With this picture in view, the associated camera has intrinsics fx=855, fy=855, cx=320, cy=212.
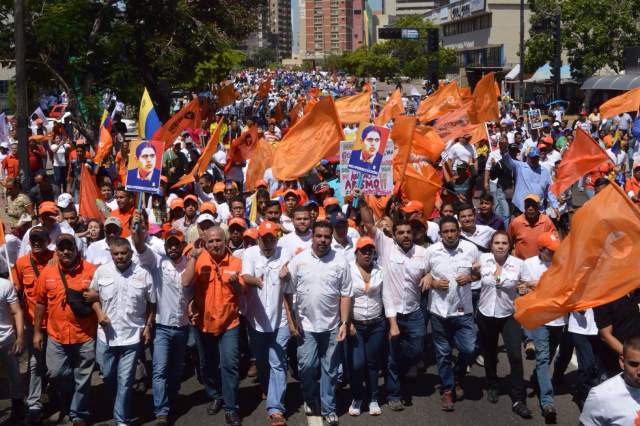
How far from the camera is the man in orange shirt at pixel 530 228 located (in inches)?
337

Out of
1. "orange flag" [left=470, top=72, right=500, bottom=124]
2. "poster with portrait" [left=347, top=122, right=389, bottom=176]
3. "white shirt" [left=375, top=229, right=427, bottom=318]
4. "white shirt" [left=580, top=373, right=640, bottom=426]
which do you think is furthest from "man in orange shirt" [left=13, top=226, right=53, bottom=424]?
"orange flag" [left=470, top=72, right=500, bottom=124]

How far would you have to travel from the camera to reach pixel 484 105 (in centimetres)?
1404

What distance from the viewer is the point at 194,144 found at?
1616 centimetres

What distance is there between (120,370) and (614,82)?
34.1 metres

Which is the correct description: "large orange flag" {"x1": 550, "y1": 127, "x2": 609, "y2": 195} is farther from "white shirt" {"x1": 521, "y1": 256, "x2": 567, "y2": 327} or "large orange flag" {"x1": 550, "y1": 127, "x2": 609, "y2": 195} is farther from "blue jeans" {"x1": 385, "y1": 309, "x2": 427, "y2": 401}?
"blue jeans" {"x1": 385, "y1": 309, "x2": 427, "y2": 401}

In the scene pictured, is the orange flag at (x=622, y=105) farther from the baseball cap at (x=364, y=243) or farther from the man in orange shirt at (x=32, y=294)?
the man in orange shirt at (x=32, y=294)

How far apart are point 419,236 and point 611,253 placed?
2.94m

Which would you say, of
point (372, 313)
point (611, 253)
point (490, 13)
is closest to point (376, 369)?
point (372, 313)

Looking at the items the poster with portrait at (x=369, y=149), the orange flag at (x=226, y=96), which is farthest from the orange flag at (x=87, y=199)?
the orange flag at (x=226, y=96)

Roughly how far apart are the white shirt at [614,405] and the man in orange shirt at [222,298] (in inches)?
134

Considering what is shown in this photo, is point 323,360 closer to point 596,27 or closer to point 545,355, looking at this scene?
point 545,355

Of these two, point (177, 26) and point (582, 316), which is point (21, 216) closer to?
point (582, 316)

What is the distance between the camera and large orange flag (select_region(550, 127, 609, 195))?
385 inches

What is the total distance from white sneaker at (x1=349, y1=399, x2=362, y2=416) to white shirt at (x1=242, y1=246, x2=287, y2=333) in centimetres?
86
